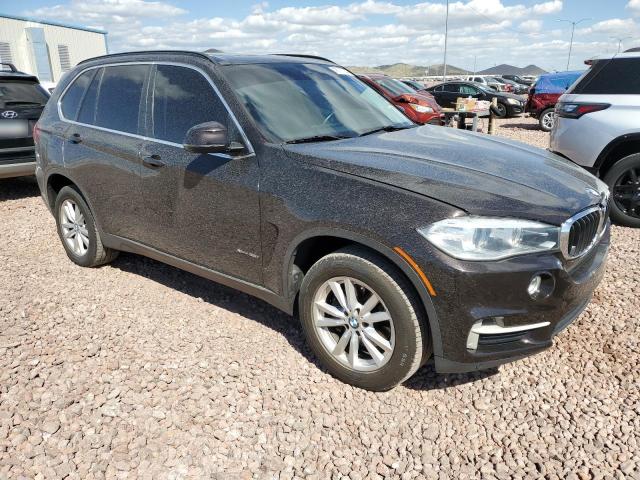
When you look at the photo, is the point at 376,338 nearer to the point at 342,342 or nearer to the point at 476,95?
the point at 342,342

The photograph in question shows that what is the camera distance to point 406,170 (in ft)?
8.86

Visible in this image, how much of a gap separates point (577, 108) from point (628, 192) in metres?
1.06

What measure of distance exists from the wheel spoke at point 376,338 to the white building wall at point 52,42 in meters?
29.8

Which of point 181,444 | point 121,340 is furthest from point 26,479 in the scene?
point 121,340

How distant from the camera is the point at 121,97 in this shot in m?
4.04

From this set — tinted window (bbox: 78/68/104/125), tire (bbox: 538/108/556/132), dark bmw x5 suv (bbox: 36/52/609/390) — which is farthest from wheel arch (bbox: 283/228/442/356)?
tire (bbox: 538/108/556/132)

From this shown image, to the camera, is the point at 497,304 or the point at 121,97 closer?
the point at 497,304

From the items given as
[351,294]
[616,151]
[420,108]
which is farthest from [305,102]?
[420,108]

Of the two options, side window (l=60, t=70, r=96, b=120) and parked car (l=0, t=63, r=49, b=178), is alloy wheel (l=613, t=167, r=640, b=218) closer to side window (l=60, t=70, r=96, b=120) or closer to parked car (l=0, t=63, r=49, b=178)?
side window (l=60, t=70, r=96, b=120)

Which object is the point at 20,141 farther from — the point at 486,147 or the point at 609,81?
the point at 609,81

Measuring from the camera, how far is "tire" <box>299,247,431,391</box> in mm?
2592

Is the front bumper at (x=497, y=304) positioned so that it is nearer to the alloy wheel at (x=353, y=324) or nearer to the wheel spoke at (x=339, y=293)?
the alloy wheel at (x=353, y=324)

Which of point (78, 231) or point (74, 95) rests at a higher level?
point (74, 95)

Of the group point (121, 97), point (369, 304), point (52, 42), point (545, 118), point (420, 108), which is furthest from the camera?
point (52, 42)
